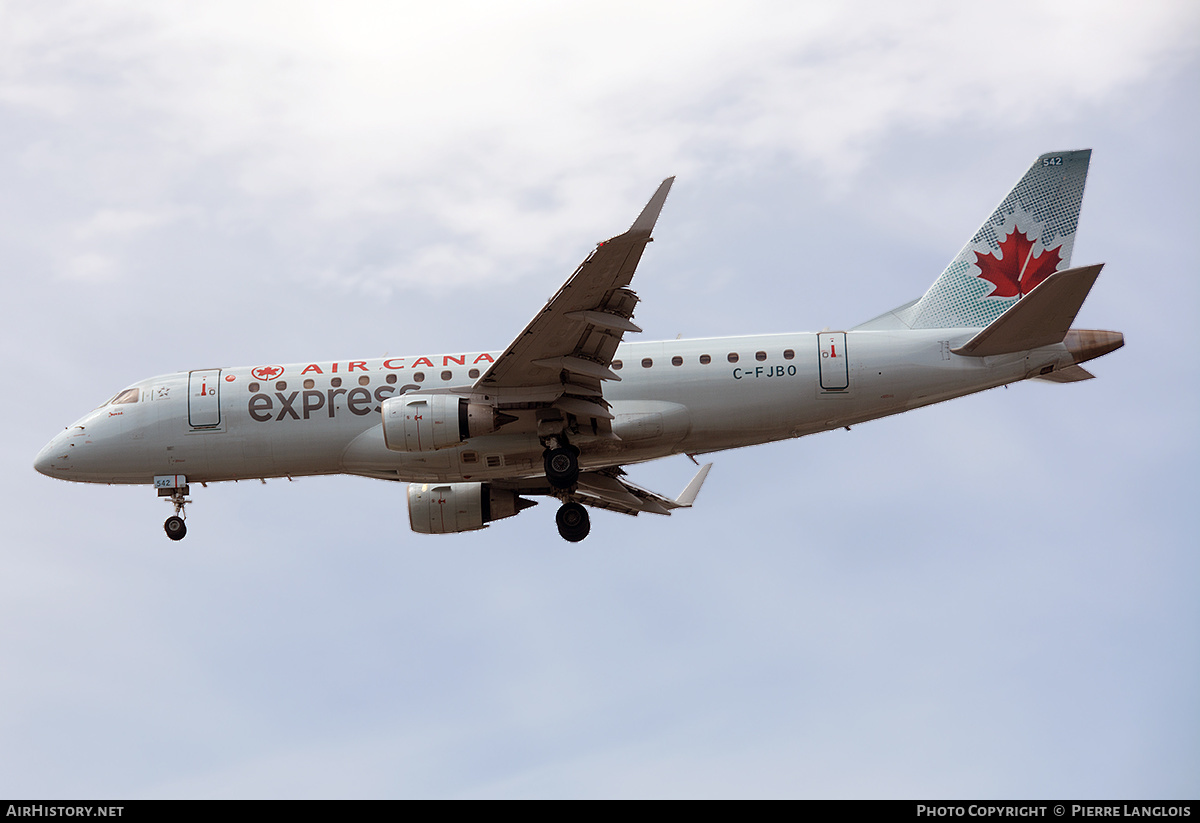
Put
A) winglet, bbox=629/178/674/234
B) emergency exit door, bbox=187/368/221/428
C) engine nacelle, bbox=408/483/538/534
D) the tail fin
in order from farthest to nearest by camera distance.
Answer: engine nacelle, bbox=408/483/538/534, emergency exit door, bbox=187/368/221/428, the tail fin, winglet, bbox=629/178/674/234

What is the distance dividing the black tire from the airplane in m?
0.05

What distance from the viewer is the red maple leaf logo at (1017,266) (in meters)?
31.1

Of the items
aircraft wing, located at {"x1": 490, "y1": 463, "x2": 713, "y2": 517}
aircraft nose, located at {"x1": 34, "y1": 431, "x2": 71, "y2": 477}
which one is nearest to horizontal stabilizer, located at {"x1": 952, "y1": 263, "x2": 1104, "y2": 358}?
aircraft wing, located at {"x1": 490, "y1": 463, "x2": 713, "y2": 517}

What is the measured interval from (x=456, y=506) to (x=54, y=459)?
9841 millimetres

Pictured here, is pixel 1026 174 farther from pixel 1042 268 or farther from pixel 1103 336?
pixel 1103 336

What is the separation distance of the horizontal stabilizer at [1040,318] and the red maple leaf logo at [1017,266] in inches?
102

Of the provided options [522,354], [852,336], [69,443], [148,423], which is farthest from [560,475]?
[69,443]

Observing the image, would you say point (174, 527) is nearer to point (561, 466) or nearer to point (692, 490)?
point (561, 466)

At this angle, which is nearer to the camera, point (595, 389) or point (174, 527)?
point (595, 389)

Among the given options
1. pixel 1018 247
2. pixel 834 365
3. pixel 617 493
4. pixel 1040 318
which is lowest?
pixel 617 493

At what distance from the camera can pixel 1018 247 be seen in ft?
103

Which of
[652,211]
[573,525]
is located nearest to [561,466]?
[573,525]

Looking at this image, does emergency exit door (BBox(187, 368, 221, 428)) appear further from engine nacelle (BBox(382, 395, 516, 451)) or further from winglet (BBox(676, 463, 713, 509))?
winglet (BBox(676, 463, 713, 509))

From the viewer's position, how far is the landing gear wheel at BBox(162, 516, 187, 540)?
3166cm
